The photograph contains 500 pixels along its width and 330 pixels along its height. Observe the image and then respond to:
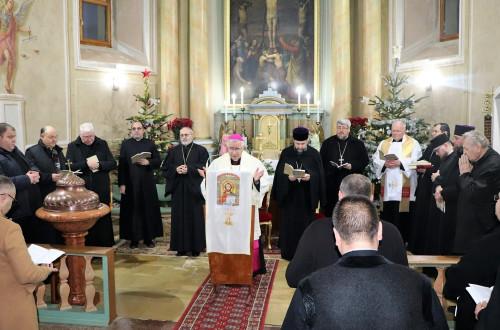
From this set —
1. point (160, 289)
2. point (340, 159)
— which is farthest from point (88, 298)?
point (340, 159)

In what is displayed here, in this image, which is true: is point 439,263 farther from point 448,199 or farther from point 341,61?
point 341,61

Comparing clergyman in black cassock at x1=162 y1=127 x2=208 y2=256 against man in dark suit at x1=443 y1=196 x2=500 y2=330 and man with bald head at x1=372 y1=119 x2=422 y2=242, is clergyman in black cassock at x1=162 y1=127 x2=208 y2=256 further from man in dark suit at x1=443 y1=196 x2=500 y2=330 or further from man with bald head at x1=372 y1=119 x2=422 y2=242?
man in dark suit at x1=443 y1=196 x2=500 y2=330

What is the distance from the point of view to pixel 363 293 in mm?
1997

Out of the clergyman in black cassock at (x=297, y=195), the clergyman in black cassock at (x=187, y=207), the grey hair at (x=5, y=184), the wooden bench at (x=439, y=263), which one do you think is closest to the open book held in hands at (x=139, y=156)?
the clergyman in black cassock at (x=187, y=207)

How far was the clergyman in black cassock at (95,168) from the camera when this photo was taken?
23.4 ft

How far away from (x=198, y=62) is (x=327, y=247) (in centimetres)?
975

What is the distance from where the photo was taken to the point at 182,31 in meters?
12.4

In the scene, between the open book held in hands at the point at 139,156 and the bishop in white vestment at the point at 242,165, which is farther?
the open book held in hands at the point at 139,156

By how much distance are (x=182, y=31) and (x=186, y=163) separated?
19.1 ft

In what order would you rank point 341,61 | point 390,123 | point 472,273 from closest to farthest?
point 472,273 → point 390,123 → point 341,61

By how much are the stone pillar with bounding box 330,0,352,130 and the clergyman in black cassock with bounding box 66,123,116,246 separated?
6097 mm

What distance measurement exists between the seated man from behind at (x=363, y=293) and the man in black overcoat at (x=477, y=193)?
3064 mm

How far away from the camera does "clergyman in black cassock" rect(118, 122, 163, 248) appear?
7.90m

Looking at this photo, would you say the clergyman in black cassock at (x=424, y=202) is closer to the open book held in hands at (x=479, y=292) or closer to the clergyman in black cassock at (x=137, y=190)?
the open book held in hands at (x=479, y=292)
